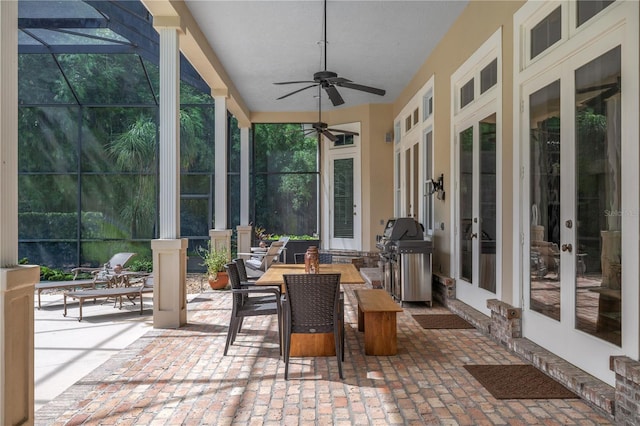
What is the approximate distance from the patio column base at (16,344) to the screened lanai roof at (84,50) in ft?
20.4

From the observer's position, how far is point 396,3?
5.90 metres

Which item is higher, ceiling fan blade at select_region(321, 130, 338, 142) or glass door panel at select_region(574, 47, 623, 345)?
ceiling fan blade at select_region(321, 130, 338, 142)

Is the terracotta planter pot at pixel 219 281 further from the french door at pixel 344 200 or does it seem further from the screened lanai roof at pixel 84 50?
the screened lanai roof at pixel 84 50

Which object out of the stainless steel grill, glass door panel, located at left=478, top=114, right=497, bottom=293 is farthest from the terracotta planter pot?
glass door panel, located at left=478, top=114, right=497, bottom=293

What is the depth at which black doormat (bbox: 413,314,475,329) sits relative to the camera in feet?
18.5

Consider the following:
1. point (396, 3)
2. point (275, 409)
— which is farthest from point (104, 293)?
point (396, 3)

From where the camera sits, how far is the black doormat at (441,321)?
565cm

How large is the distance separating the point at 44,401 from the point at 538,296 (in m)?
3.91

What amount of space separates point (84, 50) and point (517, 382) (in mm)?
10017

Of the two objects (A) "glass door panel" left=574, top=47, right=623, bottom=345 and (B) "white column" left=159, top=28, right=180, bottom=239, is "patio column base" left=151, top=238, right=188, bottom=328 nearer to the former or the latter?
(B) "white column" left=159, top=28, right=180, bottom=239

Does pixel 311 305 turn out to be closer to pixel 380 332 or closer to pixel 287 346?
pixel 287 346

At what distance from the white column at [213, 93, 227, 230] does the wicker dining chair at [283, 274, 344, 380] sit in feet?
18.4

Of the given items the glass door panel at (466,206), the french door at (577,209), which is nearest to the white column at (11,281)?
the french door at (577,209)

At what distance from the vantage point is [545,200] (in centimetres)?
413
